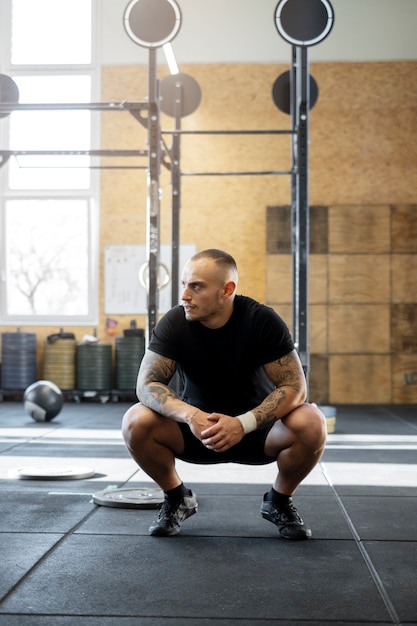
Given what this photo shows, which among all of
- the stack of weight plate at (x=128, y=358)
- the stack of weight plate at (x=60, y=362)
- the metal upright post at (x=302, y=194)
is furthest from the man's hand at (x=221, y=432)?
the stack of weight plate at (x=60, y=362)

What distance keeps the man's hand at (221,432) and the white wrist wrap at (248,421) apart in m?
0.02

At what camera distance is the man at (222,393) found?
237 centimetres

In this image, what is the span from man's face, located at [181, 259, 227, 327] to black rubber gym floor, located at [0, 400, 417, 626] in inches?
26.7

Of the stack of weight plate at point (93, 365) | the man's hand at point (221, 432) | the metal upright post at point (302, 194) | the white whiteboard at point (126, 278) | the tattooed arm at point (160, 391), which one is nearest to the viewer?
the man's hand at point (221, 432)

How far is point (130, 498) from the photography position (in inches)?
117

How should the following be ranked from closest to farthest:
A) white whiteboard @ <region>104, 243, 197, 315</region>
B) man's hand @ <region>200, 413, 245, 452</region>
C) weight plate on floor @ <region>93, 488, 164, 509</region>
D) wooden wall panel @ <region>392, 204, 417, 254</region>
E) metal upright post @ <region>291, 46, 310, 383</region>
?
man's hand @ <region>200, 413, 245, 452</region>, weight plate on floor @ <region>93, 488, 164, 509</region>, metal upright post @ <region>291, 46, 310, 383</region>, wooden wall panel @ <region>392, 204, 417, 254</region>, white whiteboard @ <region>104, 243, 197, 315</region>

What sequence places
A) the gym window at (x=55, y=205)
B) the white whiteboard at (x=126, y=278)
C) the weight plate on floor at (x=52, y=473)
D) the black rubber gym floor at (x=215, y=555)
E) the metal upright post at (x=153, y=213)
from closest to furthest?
the black rubber gym floor at (x=215, y=555)
the weight plate on floor at (x=52, y=473)
the metal upright post at (x=153, y=213)
the white whiteboard at (x=126, y=278)
the gym window at (x=55, y=205)

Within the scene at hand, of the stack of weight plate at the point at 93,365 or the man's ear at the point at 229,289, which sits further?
the stack of weight plate at the point at 93,365

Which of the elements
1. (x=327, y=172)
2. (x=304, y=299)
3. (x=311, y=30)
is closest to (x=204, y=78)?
(x=327, y=172)

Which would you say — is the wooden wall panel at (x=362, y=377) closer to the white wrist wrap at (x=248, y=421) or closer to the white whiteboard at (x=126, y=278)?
the white whiteboard at (x=126, y=278)

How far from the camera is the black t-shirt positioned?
2.43 meters

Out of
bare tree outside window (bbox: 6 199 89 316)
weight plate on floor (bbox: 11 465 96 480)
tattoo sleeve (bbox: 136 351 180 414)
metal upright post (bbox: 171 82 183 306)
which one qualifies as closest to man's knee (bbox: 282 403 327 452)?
tattoo sleeve (bbox: 136 351 180 414)

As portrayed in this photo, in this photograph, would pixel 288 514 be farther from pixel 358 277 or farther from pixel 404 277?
pixel 404 277

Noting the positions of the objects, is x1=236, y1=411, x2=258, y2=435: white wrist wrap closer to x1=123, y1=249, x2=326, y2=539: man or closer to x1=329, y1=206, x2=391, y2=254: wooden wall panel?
x1=123, y1=249, x2=326, y2=539: man
